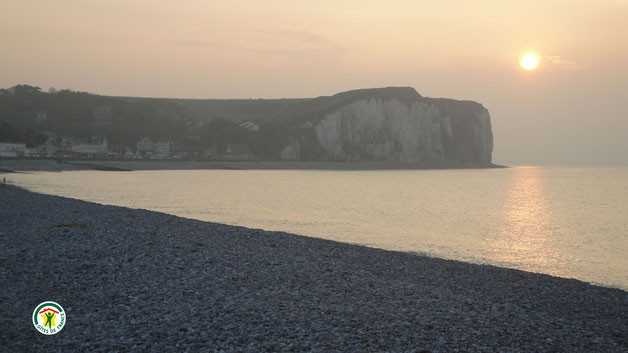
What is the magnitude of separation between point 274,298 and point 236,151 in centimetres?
13257

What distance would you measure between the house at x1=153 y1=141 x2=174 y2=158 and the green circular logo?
132 m

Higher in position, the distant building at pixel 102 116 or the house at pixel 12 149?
the distant building at pixel 102 116

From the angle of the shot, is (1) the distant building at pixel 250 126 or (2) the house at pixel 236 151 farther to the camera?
(1) the distant building at pixel 250 126

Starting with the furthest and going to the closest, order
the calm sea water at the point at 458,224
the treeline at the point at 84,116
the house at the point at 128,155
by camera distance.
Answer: the treeline at the point at 84,116 → the house at the point at 128,155 → the calm sea water at the point at 458,224

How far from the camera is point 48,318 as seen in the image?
8.90 metres

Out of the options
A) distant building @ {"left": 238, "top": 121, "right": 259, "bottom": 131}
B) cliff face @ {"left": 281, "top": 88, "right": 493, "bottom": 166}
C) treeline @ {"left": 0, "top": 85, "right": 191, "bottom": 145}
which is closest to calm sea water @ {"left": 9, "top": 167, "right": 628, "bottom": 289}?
cliff face @ {"left": 281, "top": 88, "right": 493, "bottom": 166}

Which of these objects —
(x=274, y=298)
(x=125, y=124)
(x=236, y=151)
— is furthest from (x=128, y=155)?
(x=274, y=298)

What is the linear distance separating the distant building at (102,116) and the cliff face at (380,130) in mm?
48223

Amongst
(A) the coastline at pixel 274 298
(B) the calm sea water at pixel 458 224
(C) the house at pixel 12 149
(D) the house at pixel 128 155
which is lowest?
(B) the calm sea water at pixel 458 224

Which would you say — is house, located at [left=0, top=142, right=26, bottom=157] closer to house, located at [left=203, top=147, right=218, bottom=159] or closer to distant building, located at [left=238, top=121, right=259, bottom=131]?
house, located at [left=203, top=147, right=218, bottom=159]

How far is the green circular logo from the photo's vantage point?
8531 millimetres

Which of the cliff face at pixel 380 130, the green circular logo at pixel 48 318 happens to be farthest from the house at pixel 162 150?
the green circular logo at pixel 48 318

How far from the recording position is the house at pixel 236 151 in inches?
5497

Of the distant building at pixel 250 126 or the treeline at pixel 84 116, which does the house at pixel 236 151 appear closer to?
the distant building at pixel 250 126
